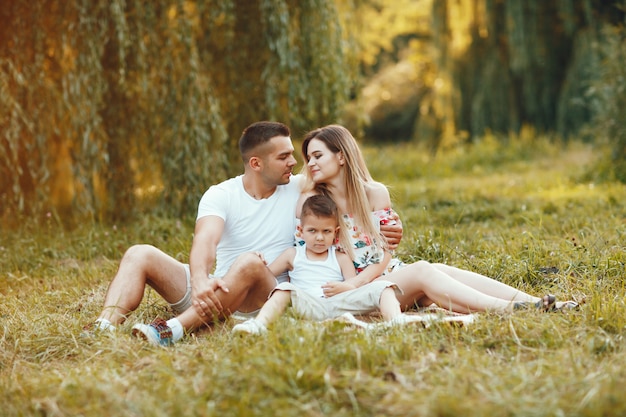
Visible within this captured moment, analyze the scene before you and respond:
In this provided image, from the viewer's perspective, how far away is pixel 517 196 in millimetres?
7535

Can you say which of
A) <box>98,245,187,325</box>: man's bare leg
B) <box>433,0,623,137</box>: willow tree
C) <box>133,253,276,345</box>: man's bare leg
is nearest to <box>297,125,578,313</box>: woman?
→ <box>133,253,276,345</box>: man's bare leg

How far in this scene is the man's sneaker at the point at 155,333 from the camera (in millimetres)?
3240

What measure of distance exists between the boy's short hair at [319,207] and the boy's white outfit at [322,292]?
7.6 inches

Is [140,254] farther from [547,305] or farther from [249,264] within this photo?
[547,305]

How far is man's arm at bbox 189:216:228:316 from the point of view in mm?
3426

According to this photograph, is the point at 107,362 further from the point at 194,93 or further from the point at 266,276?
the point at 194,93

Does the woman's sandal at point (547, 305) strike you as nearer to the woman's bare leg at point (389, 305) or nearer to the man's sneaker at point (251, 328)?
the woman's bare leg at point (389, 305)

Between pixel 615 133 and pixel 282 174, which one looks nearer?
pixel 282 174

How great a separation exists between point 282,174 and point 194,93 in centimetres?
295

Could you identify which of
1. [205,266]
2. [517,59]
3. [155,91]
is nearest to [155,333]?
[205,266]

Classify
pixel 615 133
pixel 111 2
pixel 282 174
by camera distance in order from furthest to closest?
1. pixel 615 133
2. pixel 111 2
3. pixel 282 174

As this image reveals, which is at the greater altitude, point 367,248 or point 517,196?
point 367,248

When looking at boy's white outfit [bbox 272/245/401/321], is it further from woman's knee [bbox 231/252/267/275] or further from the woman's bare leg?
woman's knee [bbox 231/252/267/275]

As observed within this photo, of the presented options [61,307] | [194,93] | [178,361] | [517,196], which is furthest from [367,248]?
[517,196]
